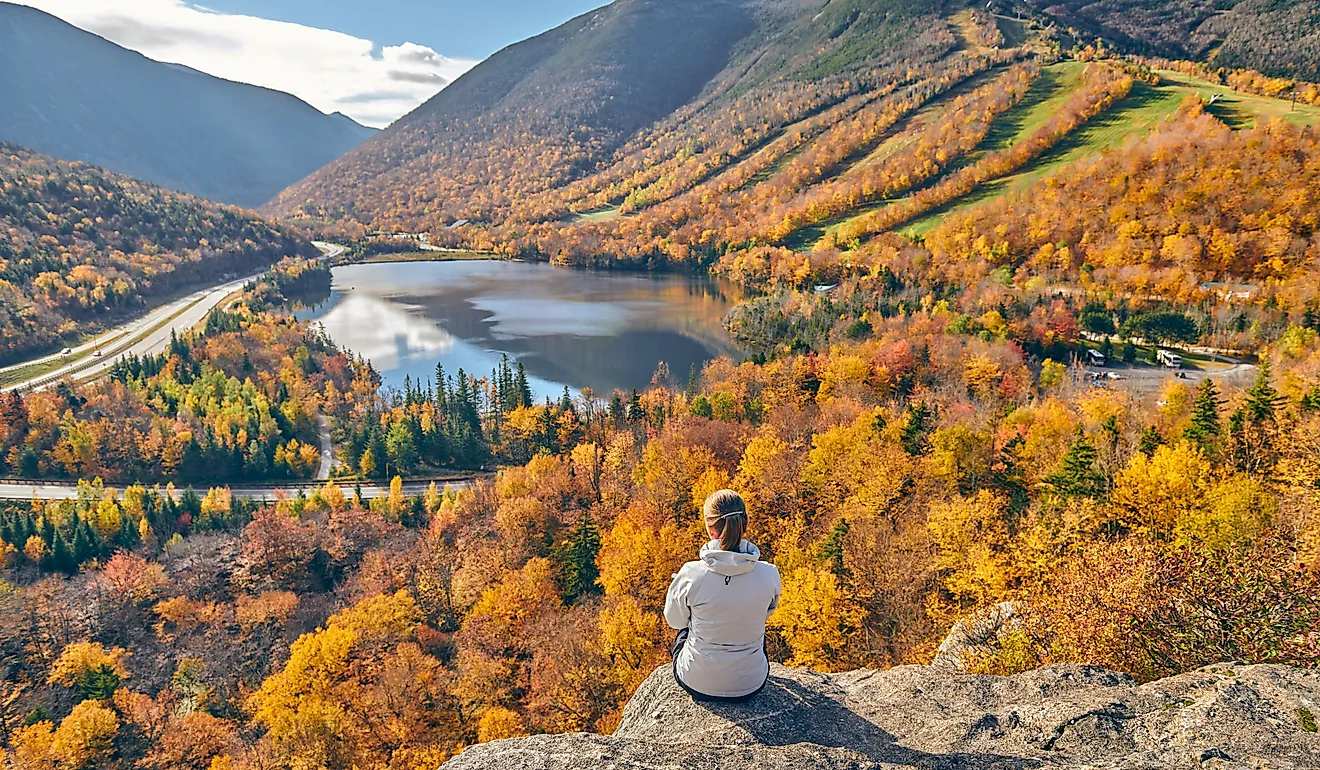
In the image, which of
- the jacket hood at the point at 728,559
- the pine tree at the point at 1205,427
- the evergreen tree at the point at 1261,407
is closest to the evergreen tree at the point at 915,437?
the pine tree at the point at 1205,427

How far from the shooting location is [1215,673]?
7461 mm

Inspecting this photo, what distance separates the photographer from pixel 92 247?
140125 mm

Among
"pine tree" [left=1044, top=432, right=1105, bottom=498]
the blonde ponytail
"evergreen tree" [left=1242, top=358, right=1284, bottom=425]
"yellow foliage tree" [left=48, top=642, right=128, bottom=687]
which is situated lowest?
"yellow foliage tree" [left=48, top=642, right=128, bottom=687]

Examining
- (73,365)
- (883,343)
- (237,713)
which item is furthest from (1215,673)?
(73,365)

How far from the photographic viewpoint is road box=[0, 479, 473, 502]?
5962cm

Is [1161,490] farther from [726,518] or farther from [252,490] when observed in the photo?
[252,490]

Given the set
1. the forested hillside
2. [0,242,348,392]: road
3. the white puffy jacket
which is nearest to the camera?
the white puffy jacket

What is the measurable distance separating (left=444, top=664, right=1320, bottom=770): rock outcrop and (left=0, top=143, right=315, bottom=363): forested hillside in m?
128

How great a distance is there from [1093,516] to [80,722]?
44.5m

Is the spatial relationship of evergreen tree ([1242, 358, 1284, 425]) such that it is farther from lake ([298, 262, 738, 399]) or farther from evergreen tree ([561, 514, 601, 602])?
lake ([298, 262, 738, 399])

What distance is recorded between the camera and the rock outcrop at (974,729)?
244 inches

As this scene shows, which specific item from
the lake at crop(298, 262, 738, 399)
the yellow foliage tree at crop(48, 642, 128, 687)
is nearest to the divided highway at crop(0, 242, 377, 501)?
the lake at crop(298, 262, 738, 399)

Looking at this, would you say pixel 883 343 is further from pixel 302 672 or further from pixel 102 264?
pixel 102 264

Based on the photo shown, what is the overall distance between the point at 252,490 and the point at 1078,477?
221ft
